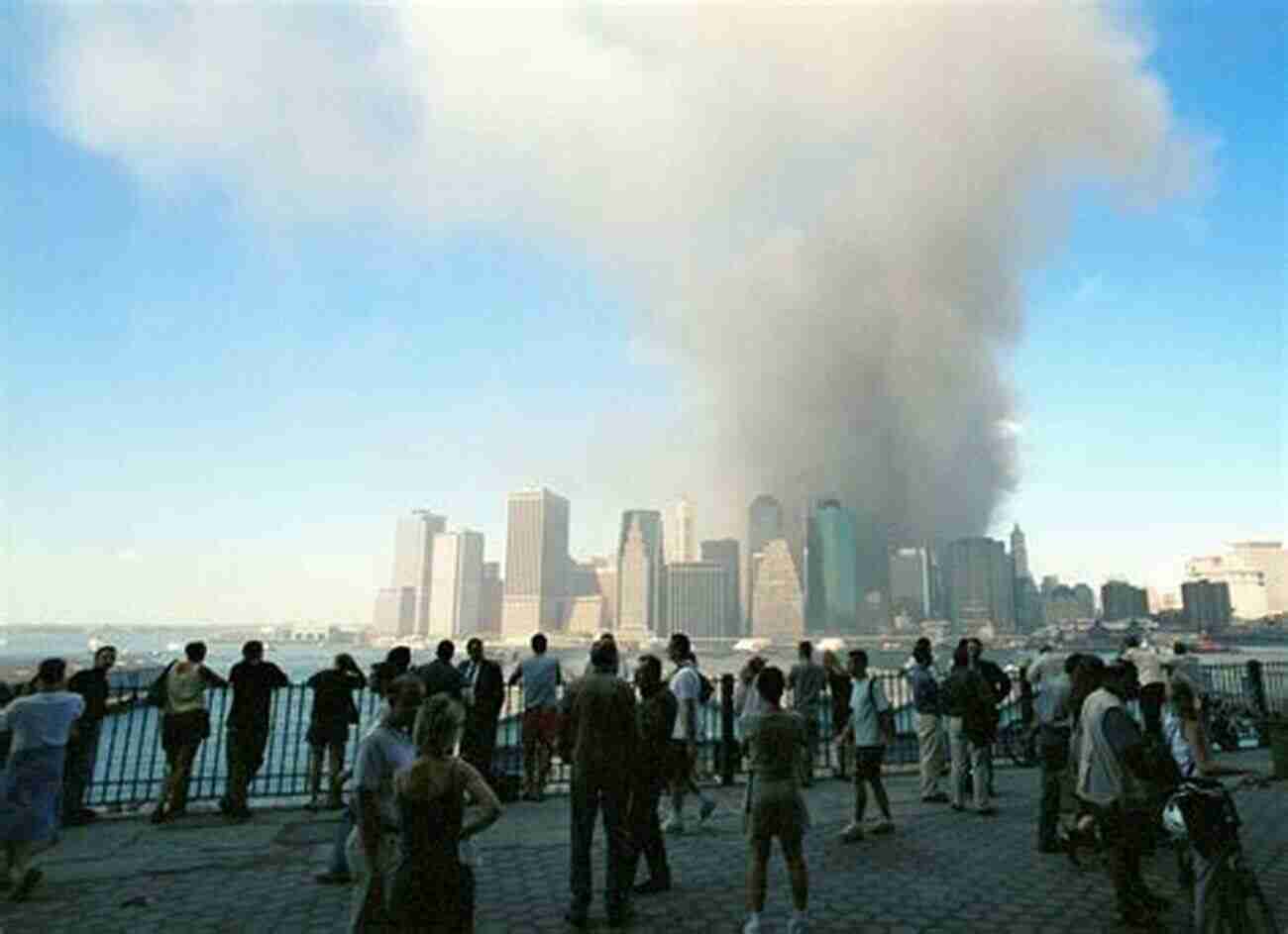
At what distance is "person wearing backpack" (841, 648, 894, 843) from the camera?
9.13m

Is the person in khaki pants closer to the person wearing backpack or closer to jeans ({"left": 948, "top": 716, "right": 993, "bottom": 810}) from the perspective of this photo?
jeans ({"left": 948, "top": 716, "right": 993, "bottom": 810})

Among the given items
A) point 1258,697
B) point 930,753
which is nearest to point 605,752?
point 930,753

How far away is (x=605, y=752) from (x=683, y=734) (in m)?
3.52

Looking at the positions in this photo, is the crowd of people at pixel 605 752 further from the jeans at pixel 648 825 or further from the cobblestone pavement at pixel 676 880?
the cobblestone pavement at pixel 676 880

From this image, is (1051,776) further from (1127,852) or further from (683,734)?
(683,734)

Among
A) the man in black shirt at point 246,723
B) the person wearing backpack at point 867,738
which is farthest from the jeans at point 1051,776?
the man in black shirt at point 246,723

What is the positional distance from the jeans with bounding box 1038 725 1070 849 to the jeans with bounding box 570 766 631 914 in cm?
483

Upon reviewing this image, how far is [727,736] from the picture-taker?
12719 millimetres

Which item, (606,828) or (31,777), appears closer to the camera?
(606,828)

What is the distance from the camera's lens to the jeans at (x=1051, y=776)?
8453 millimetres

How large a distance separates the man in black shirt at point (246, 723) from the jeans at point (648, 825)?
5852mm

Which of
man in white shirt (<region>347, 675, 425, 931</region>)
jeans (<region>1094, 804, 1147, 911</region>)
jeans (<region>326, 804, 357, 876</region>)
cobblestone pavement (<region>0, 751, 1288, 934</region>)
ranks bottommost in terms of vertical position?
cobblestone pavement (<region>0, 751, 1288, 934</region>)

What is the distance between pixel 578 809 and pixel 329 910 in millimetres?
2310

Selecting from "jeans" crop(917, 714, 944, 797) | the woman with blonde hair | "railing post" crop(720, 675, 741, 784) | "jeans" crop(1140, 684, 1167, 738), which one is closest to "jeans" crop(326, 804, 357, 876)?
the woman with blonde hair
